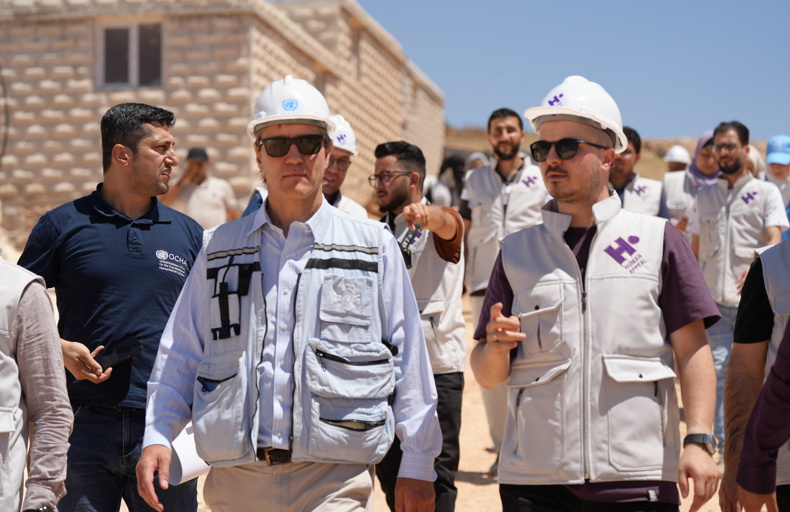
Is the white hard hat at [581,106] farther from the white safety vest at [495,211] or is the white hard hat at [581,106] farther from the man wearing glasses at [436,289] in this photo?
the white safety vest at [495,211]

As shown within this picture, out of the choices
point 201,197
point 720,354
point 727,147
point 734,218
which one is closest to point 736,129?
point 727,147

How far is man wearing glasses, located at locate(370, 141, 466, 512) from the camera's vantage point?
6.14 metres

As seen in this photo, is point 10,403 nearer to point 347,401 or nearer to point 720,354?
point 347,401

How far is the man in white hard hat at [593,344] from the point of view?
153 inches

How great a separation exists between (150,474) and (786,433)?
2135 mm

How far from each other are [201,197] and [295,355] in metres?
10.2

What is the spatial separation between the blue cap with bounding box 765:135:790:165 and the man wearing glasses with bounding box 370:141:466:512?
4.93 metres

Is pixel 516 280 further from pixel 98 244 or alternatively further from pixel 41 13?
pixel 41 13

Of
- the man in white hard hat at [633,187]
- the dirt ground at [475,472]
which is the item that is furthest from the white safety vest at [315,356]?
the man in white hard hat at [633,187]

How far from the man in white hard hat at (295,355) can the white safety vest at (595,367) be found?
39cm

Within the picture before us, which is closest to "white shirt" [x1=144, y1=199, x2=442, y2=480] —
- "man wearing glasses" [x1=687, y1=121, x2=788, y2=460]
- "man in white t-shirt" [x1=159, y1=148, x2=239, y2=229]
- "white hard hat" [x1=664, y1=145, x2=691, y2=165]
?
"man wearing glasses" [x1=687, y1=121, x2=788, y2=460]

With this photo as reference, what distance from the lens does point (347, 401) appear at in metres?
3.74

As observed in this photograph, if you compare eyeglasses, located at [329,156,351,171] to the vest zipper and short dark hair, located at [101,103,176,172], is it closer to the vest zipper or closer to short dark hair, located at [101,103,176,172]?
short dark hair, located at [101,103,176,172]

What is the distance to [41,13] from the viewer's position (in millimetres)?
20453
